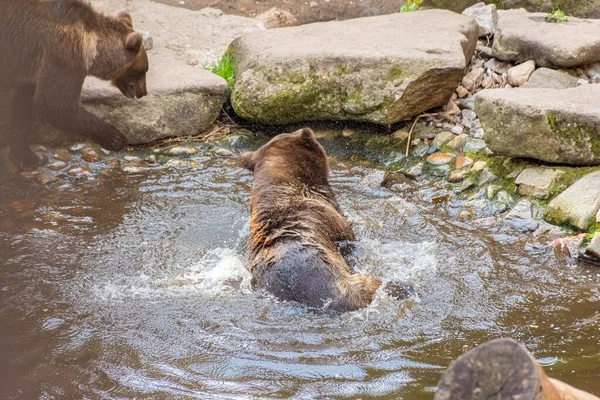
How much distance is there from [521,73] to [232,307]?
4.50m

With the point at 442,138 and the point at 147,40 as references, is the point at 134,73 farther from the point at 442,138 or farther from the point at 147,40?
the point at 442,138

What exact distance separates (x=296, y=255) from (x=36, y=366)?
1.75 metres

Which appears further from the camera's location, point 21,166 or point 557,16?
point 557,16

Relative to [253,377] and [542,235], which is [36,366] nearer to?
[253,377]

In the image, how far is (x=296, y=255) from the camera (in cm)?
534

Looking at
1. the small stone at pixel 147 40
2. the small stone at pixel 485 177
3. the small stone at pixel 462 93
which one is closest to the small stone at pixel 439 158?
the small stone at pixel 485 177

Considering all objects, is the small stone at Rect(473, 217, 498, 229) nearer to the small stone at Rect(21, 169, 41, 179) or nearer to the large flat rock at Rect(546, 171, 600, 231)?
the large flat rock at Rect(546, 171, 600, 231)

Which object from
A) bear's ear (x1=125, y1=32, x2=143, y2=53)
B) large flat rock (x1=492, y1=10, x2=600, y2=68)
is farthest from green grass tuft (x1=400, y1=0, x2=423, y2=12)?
bear's ear (x1=125, y1=32, x2=143, y2=53)

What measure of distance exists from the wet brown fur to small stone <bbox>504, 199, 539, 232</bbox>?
1422mm

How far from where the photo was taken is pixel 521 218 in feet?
22.2

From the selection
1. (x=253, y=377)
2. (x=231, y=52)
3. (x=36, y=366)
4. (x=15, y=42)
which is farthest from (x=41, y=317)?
(x=231, y=52)

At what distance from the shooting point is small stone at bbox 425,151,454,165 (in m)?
7.88

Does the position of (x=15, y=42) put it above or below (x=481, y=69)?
above

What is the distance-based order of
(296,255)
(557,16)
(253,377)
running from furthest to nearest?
1. (557,16)
2. (296,255)
3. (253,377)
